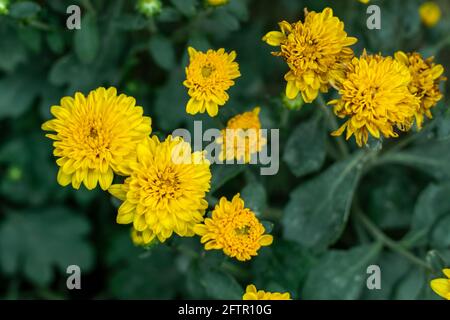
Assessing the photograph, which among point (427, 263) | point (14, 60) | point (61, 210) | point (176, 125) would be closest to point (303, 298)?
point (427, 263)

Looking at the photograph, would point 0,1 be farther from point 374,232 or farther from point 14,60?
point 374,232

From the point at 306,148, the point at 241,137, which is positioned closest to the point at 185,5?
the point at 241,137

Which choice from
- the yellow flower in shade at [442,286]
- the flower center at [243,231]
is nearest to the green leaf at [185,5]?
the flower center at [243,231]

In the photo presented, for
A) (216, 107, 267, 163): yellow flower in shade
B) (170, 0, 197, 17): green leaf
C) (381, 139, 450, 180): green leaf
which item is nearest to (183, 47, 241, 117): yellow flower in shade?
(216, 107, 267, 163): yellow flower in shade

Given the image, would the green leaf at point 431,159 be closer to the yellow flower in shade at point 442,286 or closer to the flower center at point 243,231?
the yellow flower in shade at point 442,286

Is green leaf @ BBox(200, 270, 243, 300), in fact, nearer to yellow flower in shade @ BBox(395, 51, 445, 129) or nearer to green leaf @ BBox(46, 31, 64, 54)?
yellow flower in shade @ BBox(395, 51, 445, 129)
